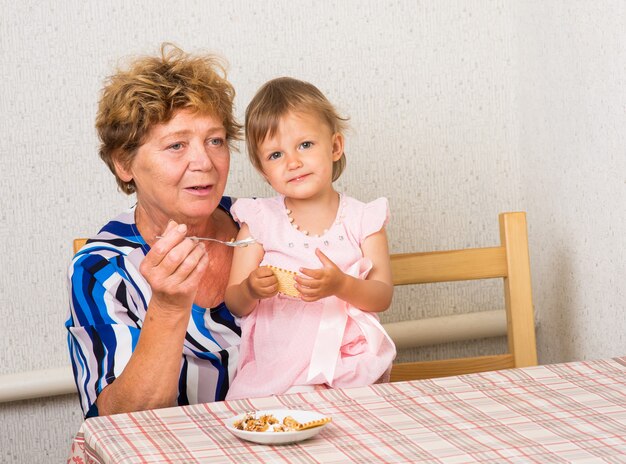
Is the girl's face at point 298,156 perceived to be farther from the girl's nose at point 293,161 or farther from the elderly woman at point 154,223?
the elderly woman at point 154,223

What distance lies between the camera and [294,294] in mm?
1502

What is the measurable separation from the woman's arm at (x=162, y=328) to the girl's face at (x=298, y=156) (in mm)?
345

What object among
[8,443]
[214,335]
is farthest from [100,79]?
[8,443]

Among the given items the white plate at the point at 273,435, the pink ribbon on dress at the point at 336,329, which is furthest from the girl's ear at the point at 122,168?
the white plate at the point at 273,435

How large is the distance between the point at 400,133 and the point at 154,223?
0.87 meters

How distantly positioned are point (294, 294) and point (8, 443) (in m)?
1.07

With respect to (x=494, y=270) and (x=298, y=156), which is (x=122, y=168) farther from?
(x=494, y=270)

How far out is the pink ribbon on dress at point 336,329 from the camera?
152cm

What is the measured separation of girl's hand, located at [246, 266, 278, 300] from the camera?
147 centimetres

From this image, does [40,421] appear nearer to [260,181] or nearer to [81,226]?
[81,226]

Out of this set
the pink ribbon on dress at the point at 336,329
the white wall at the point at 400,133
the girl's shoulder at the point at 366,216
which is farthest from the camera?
the white wall at the point at 400,133

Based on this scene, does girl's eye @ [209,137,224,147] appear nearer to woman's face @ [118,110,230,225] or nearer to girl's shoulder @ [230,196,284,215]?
woman's face @ [118,110,230,225]

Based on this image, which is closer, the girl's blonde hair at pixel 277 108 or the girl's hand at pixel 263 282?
the girl's hand at pixel 263 282

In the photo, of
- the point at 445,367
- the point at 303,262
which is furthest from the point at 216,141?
the point at 445,367
